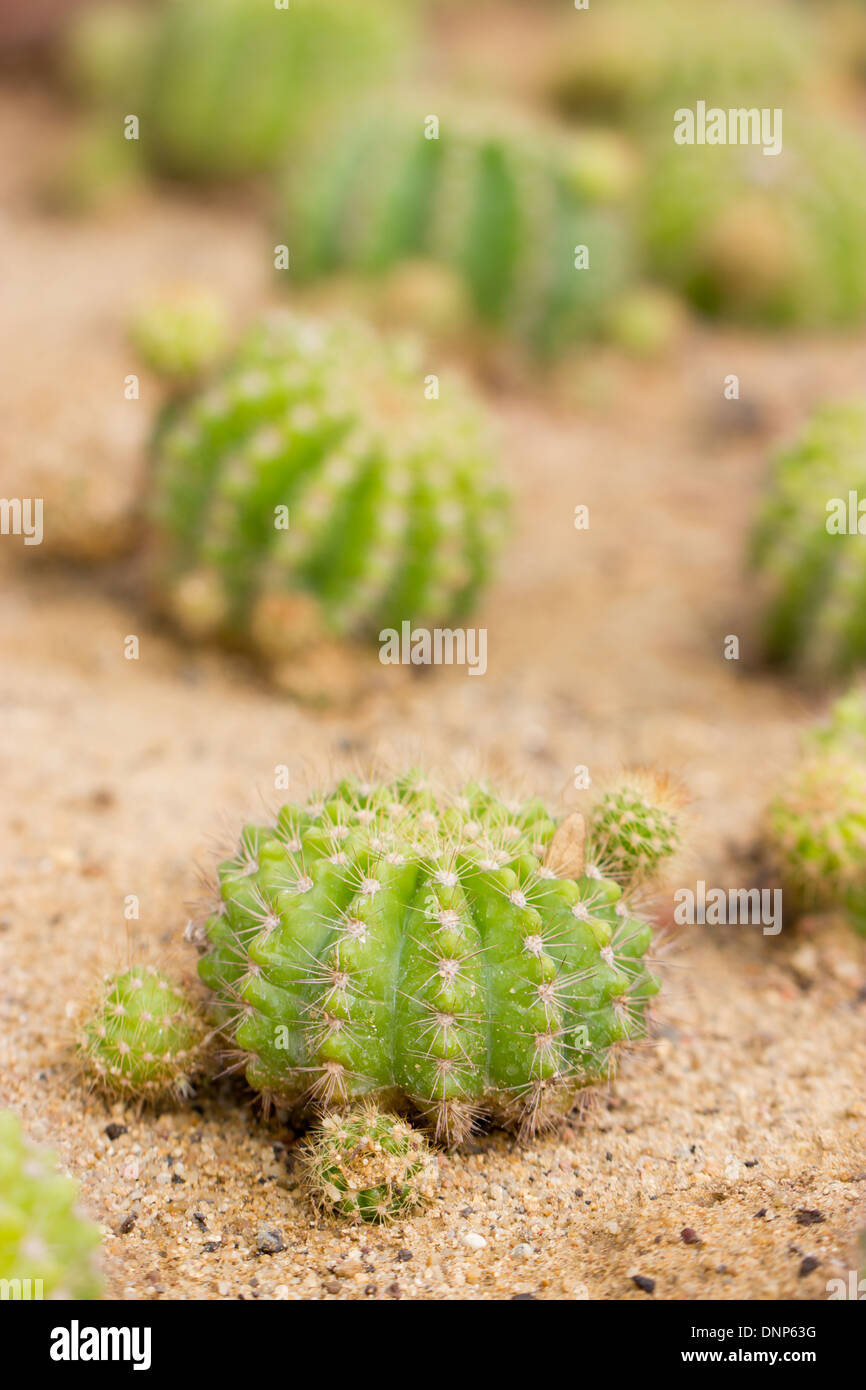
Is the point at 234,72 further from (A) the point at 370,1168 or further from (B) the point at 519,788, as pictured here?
(A) the point at 370,1168

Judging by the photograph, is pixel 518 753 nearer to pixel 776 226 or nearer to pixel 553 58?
pixel 776 226

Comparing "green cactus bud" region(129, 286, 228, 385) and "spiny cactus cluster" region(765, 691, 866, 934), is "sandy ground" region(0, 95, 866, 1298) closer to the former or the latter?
"spiny cactus cluster" region(765, 691, 866, 934)

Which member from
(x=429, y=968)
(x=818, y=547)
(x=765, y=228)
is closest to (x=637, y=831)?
(x=429, y=968)

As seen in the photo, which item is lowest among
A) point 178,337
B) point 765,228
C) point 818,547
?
point 818,547
